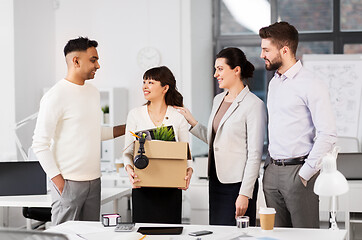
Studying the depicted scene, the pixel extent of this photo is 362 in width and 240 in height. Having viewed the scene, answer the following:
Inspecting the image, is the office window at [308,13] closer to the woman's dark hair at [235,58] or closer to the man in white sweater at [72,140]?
the woman's dark hair at [235,58]

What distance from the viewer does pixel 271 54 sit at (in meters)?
3.13

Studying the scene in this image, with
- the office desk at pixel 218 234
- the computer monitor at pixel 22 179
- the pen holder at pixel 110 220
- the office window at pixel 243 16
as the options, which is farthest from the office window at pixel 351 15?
the pen holder at pixel 110 220

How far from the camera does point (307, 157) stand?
121 inches

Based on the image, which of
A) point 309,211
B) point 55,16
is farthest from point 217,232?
point 55,16

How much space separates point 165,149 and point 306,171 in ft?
2.55

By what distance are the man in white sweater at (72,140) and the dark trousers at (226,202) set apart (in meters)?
0.72

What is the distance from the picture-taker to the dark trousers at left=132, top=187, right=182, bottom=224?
3.42m

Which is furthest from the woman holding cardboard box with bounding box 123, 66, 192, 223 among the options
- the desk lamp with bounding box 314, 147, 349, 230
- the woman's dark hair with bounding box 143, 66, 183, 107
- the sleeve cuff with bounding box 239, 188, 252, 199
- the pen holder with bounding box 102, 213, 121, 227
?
the desk lamp with bounding box 314, 147, 349, 230

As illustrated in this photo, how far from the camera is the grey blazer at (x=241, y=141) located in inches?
129

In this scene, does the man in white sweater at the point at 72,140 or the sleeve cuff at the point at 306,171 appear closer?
the sleeve cuff at the point at 306,171

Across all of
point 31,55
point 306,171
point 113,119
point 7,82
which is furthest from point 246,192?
point 31,55

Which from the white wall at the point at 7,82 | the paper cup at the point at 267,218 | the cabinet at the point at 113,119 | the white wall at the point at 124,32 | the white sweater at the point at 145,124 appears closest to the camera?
the paper cup at the point at 267,218

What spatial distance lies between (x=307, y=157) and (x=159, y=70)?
105 centimetres

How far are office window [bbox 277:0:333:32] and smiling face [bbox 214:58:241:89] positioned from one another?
3596mm
